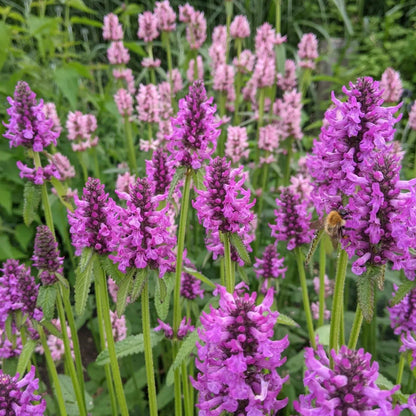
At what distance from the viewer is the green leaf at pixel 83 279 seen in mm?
1624

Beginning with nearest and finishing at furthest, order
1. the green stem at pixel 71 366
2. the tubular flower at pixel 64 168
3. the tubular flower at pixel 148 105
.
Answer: the green stem at pixel 71 366
the tubular flower at pixel 64 168
the tubular flower at pixel 148 105

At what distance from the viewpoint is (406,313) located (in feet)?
7.02

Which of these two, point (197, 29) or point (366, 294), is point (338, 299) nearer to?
point (366, 294)

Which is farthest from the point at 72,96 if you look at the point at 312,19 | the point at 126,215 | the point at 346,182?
the point at 312,19

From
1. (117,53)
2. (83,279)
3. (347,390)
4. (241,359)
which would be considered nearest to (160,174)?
(83,279)

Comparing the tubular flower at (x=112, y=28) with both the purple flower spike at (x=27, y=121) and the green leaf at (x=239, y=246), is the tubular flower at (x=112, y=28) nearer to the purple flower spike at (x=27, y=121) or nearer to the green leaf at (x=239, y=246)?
the purple flower spike at (x=27, y=121)

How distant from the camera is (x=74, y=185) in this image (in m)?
3.66

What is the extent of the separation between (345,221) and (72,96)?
9.39 ft

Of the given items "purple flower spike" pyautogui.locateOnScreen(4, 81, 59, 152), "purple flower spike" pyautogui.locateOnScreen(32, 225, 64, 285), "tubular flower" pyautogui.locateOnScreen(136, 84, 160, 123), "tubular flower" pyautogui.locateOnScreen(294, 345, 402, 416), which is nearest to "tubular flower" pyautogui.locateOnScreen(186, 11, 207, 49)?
"tubular flower" pyautogui.locateOnScreen(136, 84, 160, 123)

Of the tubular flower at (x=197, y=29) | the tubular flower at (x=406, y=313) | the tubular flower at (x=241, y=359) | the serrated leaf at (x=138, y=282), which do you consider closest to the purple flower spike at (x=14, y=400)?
the serrated leaf at (x=138, y=282)

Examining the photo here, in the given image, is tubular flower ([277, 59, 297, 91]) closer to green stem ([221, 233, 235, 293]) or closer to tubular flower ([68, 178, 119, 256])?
green stem ([221, 233, 235, 293])

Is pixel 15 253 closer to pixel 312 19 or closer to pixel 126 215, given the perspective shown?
pixel 126 215

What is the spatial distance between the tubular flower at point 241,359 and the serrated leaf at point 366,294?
1.20ft

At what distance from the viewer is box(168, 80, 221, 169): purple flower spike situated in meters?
1.88
